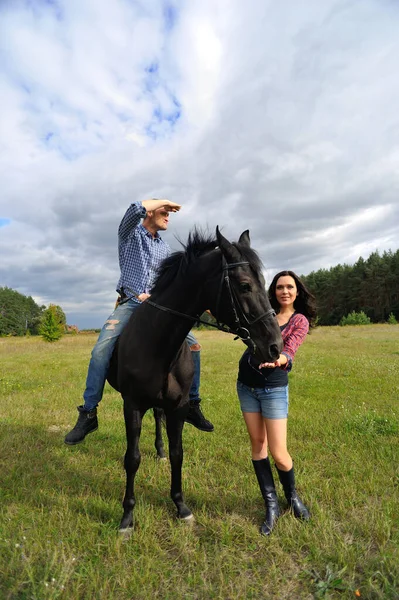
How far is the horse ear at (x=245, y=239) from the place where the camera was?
10.5ft

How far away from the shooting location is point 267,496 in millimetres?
3578

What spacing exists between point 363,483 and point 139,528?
2.75m

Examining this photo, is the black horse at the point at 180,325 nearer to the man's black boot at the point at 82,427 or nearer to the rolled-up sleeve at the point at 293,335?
the rolled-up sleeve at the point at 293,335

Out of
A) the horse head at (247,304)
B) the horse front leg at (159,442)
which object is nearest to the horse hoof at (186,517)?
the horse front leg at (159,442)

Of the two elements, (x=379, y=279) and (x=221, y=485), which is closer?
(x=221, y=485)

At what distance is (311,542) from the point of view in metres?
3.08

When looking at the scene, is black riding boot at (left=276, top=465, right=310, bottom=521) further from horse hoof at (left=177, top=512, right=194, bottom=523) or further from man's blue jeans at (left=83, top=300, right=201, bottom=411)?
man's blue jeans at (left=83, top=300, right=201, bottom=411)

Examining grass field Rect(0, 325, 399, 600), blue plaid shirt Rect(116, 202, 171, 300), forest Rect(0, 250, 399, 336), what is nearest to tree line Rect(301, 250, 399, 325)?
forest Rect(0, 250, 399, 336)

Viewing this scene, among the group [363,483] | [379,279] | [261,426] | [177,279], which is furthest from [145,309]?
[379,279]

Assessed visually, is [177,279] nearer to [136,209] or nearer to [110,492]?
[136,209]

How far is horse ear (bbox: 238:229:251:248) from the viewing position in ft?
10.5

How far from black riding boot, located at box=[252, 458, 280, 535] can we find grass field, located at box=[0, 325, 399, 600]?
0.31 ft

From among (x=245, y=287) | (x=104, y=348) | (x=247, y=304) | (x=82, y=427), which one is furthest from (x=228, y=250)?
(x=82, y=427)

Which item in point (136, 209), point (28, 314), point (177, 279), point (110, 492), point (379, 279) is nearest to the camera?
point (177, 279)
